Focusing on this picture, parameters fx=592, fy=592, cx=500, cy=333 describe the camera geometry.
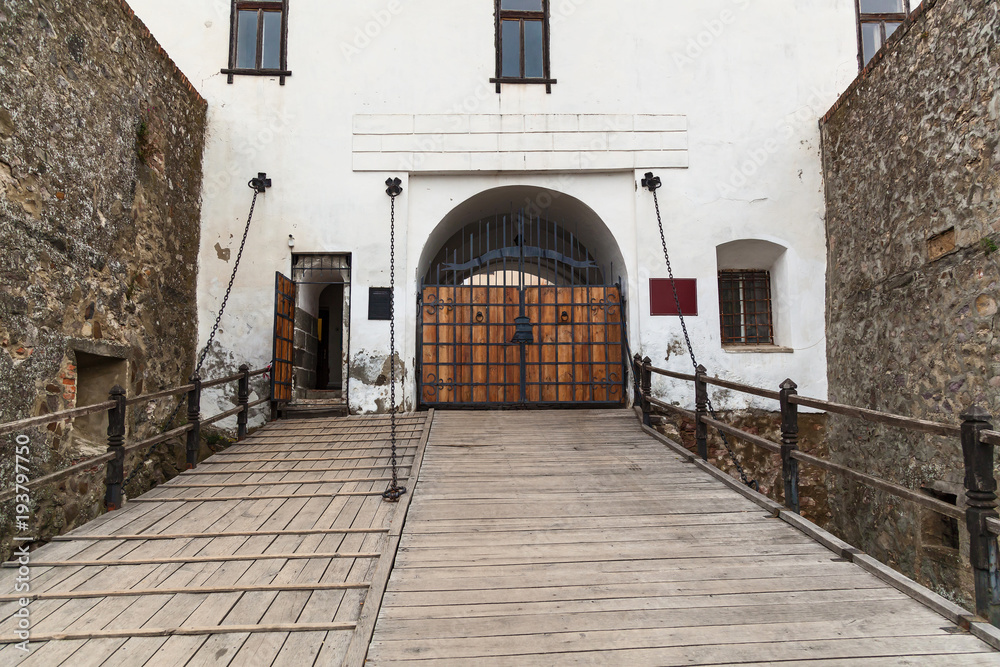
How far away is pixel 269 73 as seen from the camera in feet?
23.5

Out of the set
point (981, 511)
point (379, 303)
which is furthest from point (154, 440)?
point (981, 511)

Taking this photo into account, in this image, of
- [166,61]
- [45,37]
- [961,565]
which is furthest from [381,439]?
[961,565]

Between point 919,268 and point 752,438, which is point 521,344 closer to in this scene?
point 752,438

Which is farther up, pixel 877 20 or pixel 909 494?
pixel 877 20

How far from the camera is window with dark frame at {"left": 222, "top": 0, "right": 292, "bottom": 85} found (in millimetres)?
7254

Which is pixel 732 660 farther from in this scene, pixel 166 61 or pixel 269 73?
pixel 269 73

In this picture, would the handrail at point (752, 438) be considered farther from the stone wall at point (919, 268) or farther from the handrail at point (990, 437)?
the stone wall at point (919, 268)

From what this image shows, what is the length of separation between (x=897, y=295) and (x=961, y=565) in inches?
91.3

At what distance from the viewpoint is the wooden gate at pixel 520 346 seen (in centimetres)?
719

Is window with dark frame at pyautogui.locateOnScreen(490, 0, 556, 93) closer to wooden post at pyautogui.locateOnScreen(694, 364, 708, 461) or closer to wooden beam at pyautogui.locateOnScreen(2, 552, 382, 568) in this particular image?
wooden post at pyautogui.locateOnScreen(694, 364, 708, 461)

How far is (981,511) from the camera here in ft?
8.10

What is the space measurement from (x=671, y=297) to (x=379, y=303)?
3428mm

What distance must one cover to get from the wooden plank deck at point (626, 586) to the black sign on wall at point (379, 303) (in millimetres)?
2857

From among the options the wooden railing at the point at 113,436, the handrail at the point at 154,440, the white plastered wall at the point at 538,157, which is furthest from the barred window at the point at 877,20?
the handrail at the point at 154,440
